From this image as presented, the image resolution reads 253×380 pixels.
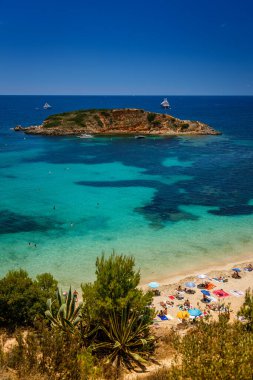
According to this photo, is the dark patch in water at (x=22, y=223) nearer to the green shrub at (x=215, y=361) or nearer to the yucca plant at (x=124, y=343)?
the yucca plant at (x=124, y=343)

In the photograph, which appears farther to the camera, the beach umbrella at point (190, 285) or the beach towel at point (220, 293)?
the beach umbrella at point (190, 285)

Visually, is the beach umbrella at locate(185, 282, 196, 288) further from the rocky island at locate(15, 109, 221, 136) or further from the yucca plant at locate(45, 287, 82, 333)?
the rocky island at locate(15, 109, 221, 136)

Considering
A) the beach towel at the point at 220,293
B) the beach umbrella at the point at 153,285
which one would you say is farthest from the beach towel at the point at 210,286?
the beach umbrella at the point at 153,285

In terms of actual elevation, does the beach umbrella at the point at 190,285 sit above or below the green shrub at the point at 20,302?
below

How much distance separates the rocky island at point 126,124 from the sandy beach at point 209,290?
97.3 metres

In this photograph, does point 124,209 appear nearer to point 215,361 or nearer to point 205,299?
point 205,299

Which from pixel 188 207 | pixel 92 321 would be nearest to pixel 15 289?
pixel 92 321

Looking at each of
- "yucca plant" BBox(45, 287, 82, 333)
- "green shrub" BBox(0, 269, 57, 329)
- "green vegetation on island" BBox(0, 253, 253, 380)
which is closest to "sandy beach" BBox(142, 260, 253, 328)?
"green vegetation on island" BBox(0, 253, 253, 380)

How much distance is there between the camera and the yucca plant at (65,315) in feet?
63.4

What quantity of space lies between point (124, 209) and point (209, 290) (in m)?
21.3

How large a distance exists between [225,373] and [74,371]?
6797 mm

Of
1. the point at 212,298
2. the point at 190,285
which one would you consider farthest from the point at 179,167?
the point at 212,298

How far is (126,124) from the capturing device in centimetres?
12812

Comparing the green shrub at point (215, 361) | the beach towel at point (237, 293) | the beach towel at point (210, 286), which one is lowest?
the beach towel at point (237, 293)
